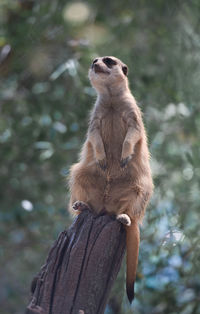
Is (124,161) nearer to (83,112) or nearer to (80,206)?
(80,206)

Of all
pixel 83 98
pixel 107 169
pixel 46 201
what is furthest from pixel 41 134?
pixel 107 169

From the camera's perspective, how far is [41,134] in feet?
15.8

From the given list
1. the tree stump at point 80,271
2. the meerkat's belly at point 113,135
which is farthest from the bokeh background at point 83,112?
the tree stump at point 80,271

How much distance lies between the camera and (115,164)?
2957mm

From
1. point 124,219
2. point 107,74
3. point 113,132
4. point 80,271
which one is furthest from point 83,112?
point 80,271

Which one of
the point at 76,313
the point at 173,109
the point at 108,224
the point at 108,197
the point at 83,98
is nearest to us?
the point at 76,313

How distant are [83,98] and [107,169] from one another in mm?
1925

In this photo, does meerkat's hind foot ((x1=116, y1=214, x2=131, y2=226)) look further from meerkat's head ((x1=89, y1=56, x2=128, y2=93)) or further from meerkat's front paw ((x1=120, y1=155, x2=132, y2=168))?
meerkat's head ((x1=89, y1=56, x2=128, y2=93))

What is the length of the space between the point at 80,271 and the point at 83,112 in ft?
9.30

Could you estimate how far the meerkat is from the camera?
280 cm

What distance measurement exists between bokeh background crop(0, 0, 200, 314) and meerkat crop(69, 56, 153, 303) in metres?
1.04

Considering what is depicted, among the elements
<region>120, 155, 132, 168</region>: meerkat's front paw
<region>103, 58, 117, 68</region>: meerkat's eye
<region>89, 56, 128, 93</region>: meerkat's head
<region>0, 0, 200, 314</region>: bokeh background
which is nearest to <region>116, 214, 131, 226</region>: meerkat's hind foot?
<region>120, 155, 132, 168</region>: meerkat's front paw

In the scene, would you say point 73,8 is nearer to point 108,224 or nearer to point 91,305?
point 108,224

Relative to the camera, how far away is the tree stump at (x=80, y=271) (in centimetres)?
232
